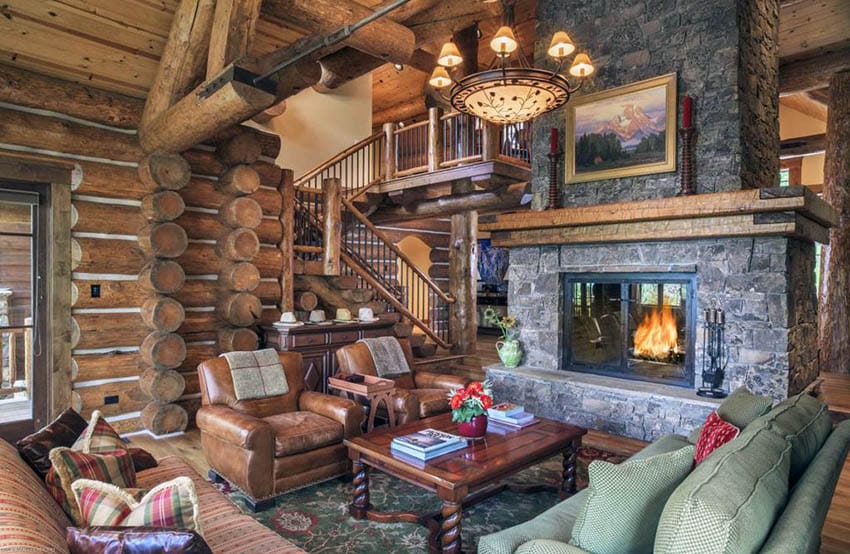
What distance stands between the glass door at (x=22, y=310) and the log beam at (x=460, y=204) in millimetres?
5396

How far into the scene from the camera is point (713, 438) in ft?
7.38

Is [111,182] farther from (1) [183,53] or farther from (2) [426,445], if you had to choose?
(2) [426,445]

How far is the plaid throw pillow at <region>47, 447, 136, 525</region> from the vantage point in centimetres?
180

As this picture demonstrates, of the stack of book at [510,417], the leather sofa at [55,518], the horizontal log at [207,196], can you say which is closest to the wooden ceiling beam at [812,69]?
the stack of book at [510,417]

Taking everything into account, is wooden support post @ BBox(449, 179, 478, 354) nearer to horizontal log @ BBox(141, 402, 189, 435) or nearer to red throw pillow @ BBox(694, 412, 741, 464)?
horizontal log @ BBox(141, 402, 189, 435)

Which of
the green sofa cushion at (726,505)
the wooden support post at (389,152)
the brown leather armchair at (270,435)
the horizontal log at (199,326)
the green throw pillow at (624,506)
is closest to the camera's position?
the green sofa cushion at (726,505)

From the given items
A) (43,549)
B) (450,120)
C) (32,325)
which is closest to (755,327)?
(43,549)

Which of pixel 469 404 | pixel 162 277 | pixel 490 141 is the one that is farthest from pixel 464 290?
pixel 469 404

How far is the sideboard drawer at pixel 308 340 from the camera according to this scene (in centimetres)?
578

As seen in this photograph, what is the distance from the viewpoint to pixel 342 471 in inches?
155

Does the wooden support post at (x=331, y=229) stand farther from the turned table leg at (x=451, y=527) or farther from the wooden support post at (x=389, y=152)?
the turned table leg at (x=451, y=527)

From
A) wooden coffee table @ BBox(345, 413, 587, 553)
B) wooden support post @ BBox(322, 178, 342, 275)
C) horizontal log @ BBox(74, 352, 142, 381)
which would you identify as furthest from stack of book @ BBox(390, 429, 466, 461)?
wooden support post @ BBox(322, 178, 342, 275)

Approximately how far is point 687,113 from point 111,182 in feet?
17.6

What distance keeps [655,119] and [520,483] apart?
340 cm
